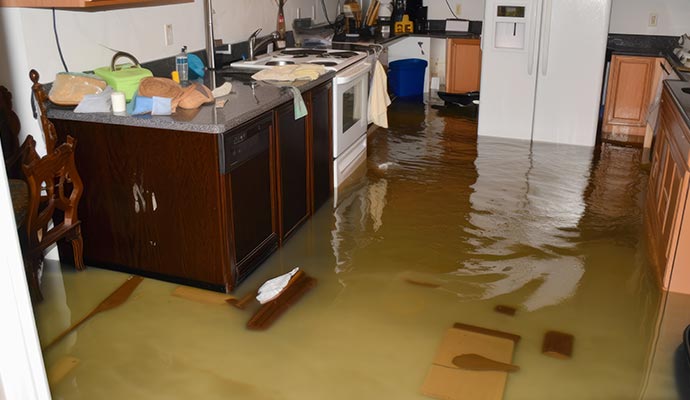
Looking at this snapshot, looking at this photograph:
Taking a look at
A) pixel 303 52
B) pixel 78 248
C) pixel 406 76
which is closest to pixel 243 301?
pixel 78 248

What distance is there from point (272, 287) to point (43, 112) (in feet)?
4.20

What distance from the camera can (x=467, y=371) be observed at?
2.43 metres

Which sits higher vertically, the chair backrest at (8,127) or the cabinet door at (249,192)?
the chair backrest at (8,127)

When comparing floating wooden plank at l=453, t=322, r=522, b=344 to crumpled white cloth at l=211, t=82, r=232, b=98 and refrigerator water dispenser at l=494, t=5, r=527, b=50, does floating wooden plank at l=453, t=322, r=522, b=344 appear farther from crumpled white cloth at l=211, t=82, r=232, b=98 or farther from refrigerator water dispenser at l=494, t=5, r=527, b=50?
refrigerator water dispenser at l=494, t=5, r=527, b=50

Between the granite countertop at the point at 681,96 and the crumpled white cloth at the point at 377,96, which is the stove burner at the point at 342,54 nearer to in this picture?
the crumpled white cloth at the point at 377,96

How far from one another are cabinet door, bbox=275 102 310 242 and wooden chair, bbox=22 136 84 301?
0.98 meters

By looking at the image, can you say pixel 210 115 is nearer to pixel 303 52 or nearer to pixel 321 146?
pixel 321 146

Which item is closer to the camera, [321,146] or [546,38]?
[321,146]

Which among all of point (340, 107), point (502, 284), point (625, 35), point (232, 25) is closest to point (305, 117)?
point (340, 107)

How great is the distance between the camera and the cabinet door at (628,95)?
540 centimetres

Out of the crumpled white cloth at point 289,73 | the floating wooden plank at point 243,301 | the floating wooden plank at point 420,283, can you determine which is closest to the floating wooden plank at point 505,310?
the floating wooden plank at point 420,283

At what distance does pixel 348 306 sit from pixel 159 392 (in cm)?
92

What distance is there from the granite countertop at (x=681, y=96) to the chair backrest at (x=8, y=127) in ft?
9.98

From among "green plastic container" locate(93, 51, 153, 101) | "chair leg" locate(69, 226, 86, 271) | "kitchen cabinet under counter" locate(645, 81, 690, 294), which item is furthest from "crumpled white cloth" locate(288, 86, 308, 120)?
"kitchen cabinet under counter" locate(645, 81, 690, 294)
